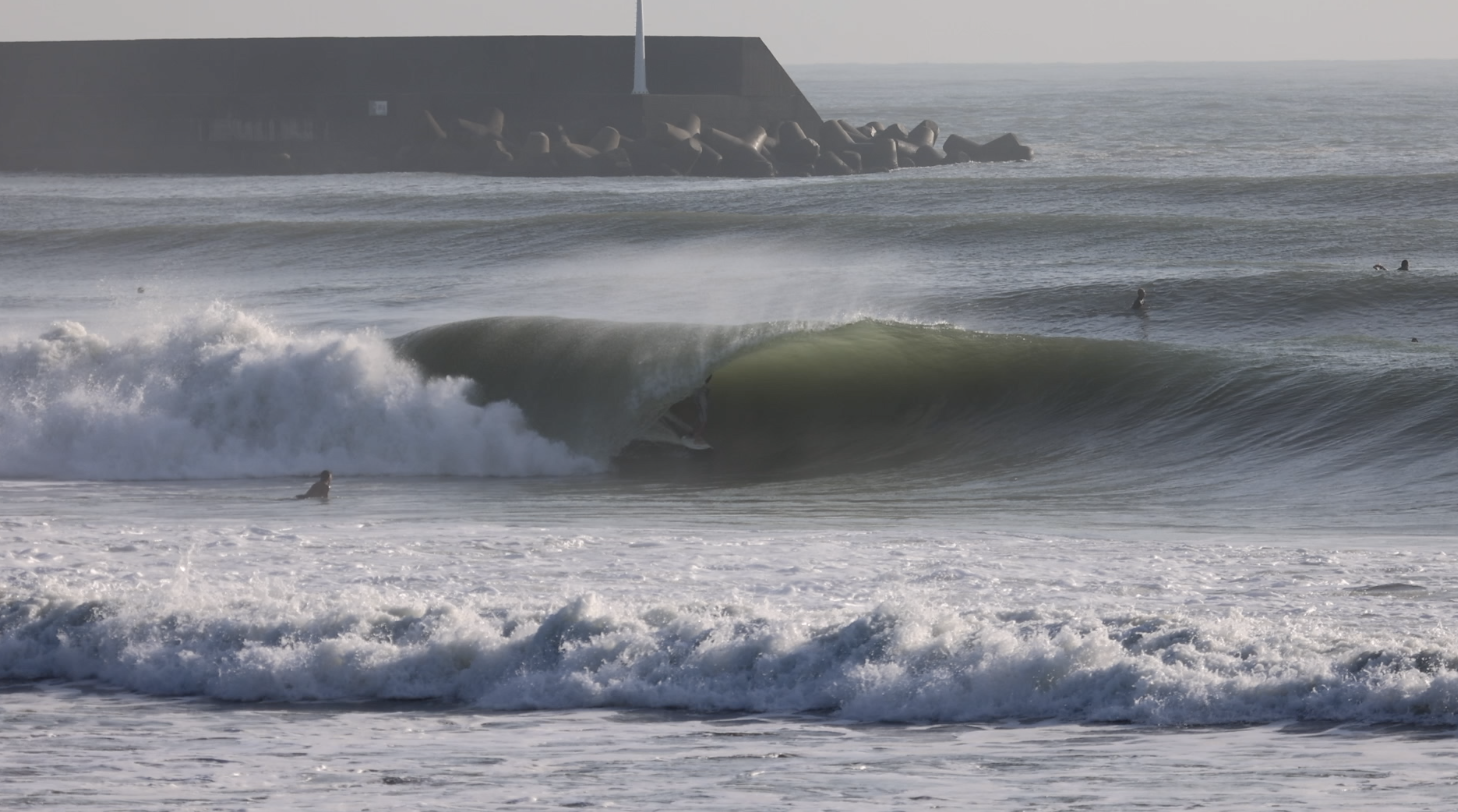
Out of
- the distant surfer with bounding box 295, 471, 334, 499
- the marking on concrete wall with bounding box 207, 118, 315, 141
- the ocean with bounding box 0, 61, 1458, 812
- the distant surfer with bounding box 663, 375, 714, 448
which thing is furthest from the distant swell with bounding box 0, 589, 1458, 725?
the marking on concrete wall with bounding box 207, 118, 315, 141

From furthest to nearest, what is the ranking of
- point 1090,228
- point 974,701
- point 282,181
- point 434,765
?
point 282,181 → point 1090,228 → point 974,701 → point 434,765

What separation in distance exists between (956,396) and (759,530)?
5.04m

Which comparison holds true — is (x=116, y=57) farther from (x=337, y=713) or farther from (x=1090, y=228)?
(x=337, y=713)

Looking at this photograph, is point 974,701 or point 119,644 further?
point 119,644

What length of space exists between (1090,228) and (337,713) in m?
20.5

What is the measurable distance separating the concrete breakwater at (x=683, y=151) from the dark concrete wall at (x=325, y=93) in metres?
0.89

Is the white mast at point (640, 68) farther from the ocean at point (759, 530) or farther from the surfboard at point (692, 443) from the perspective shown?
the surfboard at point (692, 443)

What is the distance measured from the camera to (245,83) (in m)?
49.8

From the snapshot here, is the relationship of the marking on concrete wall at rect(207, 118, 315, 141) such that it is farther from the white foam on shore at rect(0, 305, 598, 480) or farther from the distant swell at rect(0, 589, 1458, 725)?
the distant swell at rect(0, 589, 1458, 725)

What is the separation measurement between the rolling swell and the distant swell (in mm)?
4798

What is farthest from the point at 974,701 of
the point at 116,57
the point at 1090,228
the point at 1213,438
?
the point at 116,57

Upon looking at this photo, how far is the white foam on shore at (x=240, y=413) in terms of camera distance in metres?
12.5

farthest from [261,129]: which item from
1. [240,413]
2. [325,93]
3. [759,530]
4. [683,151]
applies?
[759,530]

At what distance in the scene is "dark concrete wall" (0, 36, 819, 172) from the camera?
48250 millimetres
